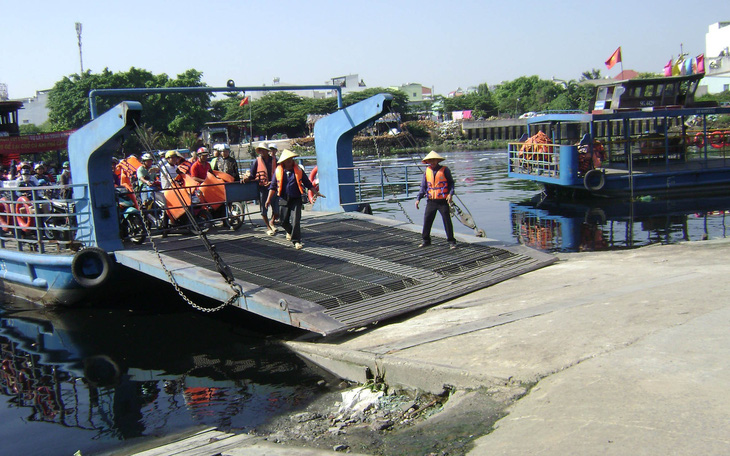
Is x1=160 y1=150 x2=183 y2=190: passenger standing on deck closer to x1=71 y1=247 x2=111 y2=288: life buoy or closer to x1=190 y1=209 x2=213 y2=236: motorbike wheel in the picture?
x1=190 y1=209 x2=213 y2=236: motorbike wheel

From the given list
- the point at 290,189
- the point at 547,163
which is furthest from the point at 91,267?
the point at 547,163

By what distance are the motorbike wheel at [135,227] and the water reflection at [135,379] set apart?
1.32m

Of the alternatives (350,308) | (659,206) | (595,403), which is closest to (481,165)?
(659,206)

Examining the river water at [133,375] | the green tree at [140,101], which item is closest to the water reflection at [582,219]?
the river water at [133,375]

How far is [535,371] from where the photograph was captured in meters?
5.35

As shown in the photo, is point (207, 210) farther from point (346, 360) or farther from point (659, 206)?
point (659, 206)

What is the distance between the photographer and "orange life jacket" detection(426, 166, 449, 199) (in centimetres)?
1009

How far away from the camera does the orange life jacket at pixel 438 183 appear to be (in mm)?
10094

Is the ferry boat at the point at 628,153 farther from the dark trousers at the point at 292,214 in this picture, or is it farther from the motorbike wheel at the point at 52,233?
the motorbike wheel at the point at 52,233

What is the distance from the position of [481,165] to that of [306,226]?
110ft

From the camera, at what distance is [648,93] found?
25.9 m

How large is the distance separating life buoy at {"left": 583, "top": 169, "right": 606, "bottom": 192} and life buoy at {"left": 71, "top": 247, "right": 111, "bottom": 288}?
1669 centimetres

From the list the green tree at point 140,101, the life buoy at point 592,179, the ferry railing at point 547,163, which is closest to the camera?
the life buoy at point 592,179

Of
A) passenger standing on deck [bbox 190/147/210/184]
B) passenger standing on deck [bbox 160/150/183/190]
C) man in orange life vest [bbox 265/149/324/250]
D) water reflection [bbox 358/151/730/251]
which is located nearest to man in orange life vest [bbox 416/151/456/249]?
man in orange life vest [bbox 265/149/324/250]
